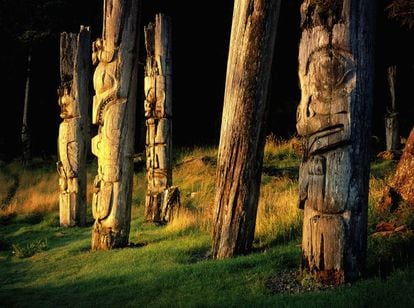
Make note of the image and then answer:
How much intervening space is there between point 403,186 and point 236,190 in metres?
2.57

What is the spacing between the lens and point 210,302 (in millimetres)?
5285

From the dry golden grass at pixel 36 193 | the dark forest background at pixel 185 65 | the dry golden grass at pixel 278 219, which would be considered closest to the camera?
the dry golden grass at pixel 278 219

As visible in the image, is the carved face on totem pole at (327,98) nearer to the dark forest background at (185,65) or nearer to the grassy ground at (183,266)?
the grassy ground at (183,266)

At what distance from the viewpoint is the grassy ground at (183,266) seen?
5086 mm

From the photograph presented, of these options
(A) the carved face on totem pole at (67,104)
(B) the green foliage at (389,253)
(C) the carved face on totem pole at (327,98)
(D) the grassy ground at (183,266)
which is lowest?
(D) the grassy ground at (183,266)

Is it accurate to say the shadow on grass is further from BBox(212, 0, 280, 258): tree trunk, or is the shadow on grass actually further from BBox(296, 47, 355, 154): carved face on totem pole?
BBox(296, 47, 355, 154): carved face on totem pole

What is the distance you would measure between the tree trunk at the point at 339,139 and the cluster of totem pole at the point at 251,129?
1 cm

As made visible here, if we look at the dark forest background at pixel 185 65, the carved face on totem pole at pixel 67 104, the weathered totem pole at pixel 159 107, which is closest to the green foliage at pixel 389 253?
the weathered totem pole at pixel 159 107

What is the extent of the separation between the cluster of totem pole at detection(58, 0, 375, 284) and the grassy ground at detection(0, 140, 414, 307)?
48 centimetres

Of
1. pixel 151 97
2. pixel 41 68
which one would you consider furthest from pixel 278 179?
pixel 41 68

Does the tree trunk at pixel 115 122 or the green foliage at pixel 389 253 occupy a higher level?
the tree trunk at pixel 115 122

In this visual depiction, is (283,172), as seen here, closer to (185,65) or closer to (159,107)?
(159,107)

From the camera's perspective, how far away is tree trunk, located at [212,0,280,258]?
734 centimetres

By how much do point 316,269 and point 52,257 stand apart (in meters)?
5.59
